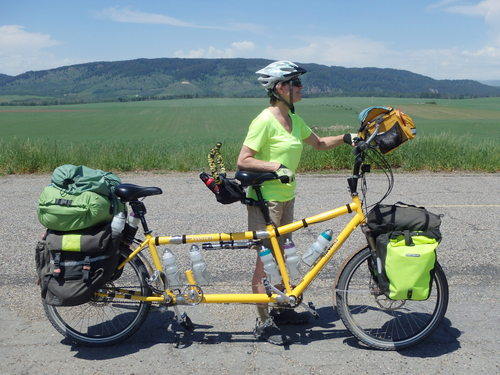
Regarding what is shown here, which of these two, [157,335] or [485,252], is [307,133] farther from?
[485,252]

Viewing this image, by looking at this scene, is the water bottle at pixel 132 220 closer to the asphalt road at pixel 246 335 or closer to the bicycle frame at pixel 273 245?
the bicycle frame at pixel 273 245

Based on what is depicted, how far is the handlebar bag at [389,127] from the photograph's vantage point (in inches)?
126

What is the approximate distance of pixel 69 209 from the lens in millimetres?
3246

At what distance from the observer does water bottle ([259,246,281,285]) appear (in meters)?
3.42

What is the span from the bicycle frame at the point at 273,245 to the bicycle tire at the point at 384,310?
20 centimetres

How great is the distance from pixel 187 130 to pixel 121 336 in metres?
53.8

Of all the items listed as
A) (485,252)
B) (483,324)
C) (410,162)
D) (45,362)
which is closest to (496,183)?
(410,162)

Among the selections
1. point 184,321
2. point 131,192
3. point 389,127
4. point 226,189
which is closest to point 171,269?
point 184,321

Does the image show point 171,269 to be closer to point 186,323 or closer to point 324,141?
point 186,323

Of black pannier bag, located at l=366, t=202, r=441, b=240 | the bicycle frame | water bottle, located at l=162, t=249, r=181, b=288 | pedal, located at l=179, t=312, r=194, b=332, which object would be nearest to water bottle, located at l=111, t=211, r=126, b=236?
the bicycle frame

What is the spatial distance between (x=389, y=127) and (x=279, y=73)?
84 centimetres

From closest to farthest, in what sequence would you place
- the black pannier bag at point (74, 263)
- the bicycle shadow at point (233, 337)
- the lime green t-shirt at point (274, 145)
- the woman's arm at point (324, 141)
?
the black pannier bag at point (74, 263)
the lime green t-shirt at point (274, 145)
the bicycle shadow at point (233, 337)
the woman's arm at point (324, 141)

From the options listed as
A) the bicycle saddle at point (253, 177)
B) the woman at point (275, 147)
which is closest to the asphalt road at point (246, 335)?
the woman at point (275, 147)

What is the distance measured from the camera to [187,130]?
185 ft
